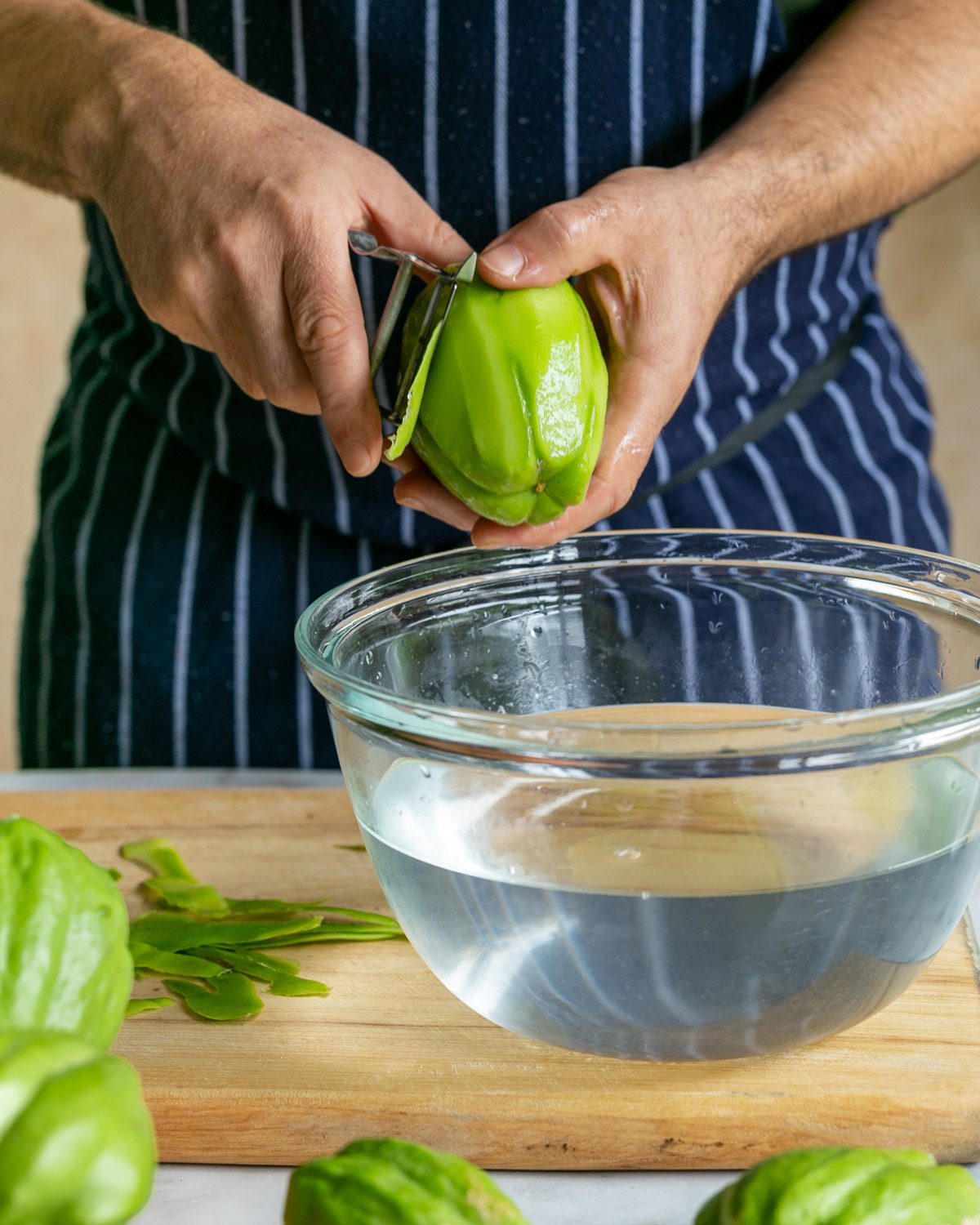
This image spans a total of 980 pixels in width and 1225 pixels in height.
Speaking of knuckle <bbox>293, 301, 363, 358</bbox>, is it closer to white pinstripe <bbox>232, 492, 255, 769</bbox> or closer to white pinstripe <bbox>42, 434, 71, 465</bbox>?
white pinstripe <bbox>232, 492, 255, 769</bbox>

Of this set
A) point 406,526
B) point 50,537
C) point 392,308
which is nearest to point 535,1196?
point 392,308

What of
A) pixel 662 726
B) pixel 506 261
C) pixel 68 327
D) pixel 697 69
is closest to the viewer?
pixel 662 726

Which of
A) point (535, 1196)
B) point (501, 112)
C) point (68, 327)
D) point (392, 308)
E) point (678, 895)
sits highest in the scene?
point (501, 112)

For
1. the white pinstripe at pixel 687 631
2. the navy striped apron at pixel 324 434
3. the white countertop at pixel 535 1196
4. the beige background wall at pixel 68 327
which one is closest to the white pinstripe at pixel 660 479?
the navy striped apron at pixel 324 434

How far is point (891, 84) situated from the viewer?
941mm

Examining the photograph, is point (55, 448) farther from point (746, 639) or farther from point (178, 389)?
point (746, 639)

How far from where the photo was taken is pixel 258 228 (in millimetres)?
692

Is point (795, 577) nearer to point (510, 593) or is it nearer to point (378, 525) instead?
point (510, 593)

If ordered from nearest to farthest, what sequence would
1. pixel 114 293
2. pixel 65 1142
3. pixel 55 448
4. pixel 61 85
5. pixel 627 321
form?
1. pixel 65 1142
2. pixel 627 321
3. pixel 61 85
4. pixel 114 293
5. pixel 55 448

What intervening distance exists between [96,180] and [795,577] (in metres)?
0.48

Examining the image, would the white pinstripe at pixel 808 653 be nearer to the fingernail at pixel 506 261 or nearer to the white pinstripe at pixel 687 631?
the white pinstripe at pixel 687 631

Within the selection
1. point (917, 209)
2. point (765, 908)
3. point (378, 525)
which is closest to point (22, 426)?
point (917, 209)

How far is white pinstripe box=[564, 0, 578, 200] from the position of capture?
940 millimetres

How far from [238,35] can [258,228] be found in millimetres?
347
